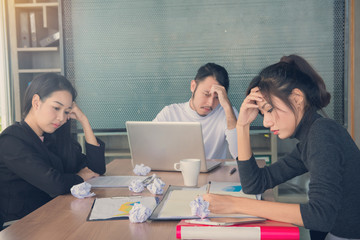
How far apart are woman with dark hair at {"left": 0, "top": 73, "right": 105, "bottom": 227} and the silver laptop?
191mm

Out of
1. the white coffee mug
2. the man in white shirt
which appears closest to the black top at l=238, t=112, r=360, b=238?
the white coffee mug

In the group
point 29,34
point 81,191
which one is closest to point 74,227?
point 81,191

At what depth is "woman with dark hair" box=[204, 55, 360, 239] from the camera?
979 millimetres

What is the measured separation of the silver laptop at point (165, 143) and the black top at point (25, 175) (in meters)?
0.33

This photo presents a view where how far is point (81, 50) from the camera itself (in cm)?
344

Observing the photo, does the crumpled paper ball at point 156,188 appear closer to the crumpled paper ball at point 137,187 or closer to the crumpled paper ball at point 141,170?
the crumpled paper ball at point 137,187

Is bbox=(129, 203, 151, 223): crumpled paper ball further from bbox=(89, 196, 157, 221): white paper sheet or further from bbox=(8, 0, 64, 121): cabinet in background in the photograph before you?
bbox=(8, 0, 64, 121): cabinet in background

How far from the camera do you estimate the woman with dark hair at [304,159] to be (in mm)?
979

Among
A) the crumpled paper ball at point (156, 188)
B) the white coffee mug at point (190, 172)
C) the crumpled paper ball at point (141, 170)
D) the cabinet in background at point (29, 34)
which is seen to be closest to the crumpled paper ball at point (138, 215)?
the crumpled paper ball at point (156, 188)

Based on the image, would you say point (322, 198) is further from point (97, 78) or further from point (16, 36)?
point (16, 36)

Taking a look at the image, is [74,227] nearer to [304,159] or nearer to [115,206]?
[115,206]

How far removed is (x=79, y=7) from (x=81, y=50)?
14.5 inches

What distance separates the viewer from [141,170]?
165 cm

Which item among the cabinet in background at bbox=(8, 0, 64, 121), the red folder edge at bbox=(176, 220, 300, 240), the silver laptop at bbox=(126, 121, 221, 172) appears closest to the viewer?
the red folder edge at bbox=(176, 220, 300, 240)
